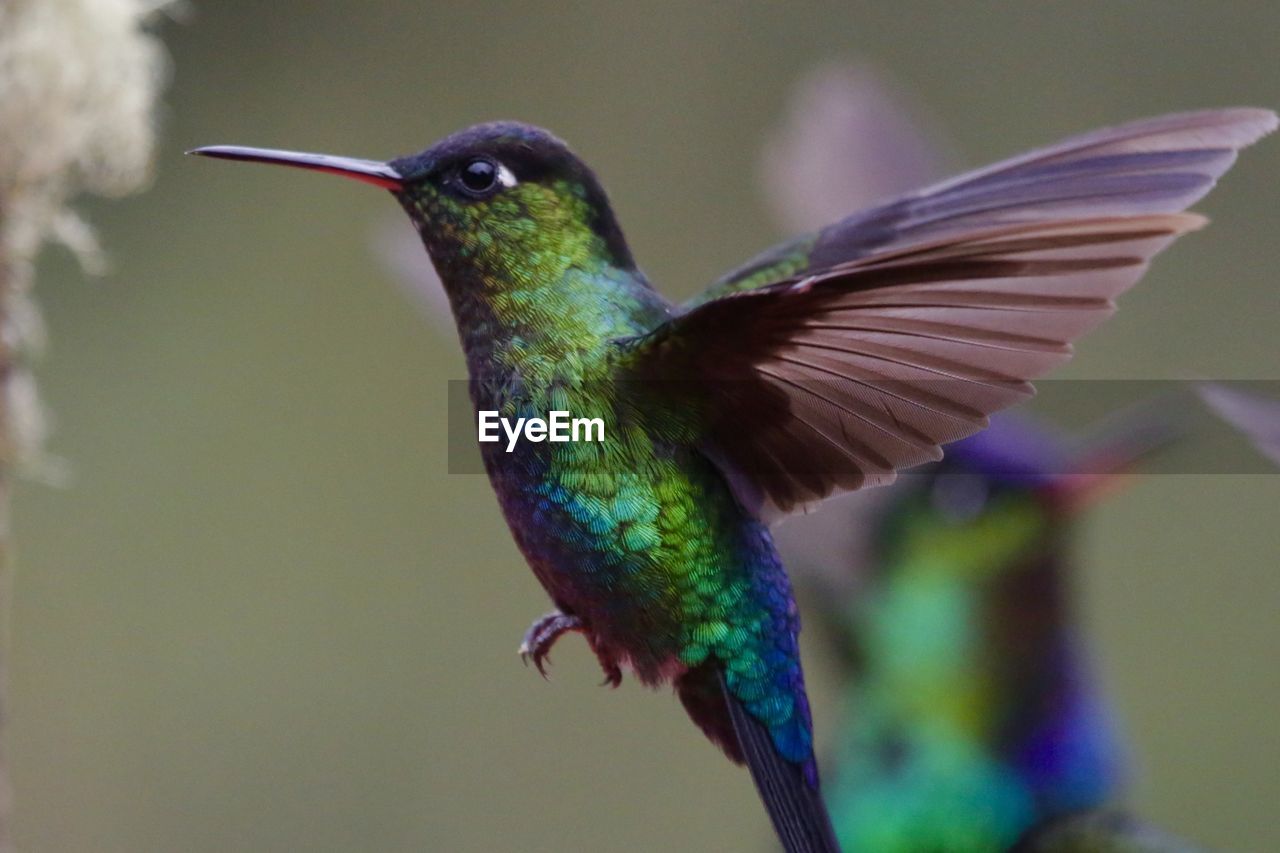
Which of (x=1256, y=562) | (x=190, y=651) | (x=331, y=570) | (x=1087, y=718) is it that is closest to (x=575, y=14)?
(x=331, y=570)

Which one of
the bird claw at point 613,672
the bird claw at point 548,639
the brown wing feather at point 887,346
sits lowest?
the bird claw at point 613,672

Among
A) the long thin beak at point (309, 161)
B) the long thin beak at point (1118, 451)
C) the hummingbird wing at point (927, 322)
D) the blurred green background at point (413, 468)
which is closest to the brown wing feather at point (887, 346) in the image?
the hummingbird wing at point (927, 322)

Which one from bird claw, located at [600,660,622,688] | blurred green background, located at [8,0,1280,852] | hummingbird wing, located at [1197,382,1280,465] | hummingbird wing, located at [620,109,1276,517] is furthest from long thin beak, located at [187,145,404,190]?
blurred green background, located at [8,0,1280,852]

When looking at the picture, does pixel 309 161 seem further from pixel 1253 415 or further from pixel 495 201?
pixel 1253 415

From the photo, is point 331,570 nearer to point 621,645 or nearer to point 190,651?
point 190,651

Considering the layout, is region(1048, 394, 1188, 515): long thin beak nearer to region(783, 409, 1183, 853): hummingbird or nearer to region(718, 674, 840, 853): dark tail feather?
region(783, 409, 1183, 853): hummingbird

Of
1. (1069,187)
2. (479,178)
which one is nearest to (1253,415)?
(1069,187)

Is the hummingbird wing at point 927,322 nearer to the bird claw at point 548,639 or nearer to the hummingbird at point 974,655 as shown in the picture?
the bird claw at point 548,639
